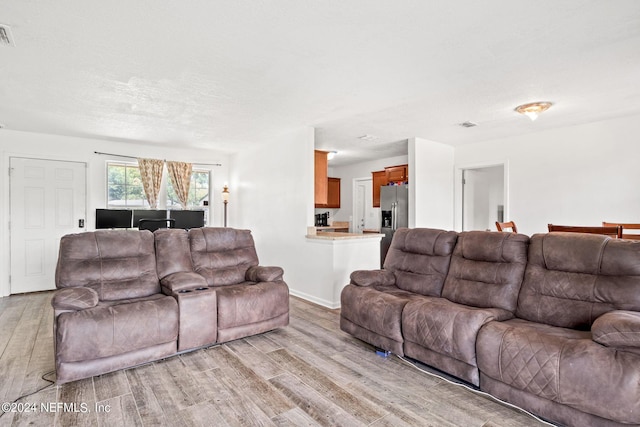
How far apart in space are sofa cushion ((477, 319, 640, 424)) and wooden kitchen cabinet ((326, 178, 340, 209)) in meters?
6.62

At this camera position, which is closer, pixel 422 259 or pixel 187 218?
pixel 422 259

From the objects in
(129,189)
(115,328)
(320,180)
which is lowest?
(115,328)

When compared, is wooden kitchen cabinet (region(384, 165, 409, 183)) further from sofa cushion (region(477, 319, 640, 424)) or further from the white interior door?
the white interior door

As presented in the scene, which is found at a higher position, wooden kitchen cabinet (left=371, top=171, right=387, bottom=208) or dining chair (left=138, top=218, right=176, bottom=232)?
wooden kitchen cabinet (left=371, top=171, right=387, bottom=208)

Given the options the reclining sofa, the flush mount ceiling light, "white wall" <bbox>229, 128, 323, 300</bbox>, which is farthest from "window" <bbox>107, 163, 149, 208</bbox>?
the flush mount ceiling light

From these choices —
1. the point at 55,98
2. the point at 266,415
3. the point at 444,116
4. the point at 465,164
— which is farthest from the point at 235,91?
the point at 465,164

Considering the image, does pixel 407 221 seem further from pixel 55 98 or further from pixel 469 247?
pixel 55 98

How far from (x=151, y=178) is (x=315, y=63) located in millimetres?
4456

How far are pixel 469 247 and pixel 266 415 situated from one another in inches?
80.9

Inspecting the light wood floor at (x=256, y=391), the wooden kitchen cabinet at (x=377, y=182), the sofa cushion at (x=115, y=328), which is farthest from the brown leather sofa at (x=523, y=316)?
the wooden kitchen cabinet at (x=377, y=182)

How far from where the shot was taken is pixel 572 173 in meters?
4.76

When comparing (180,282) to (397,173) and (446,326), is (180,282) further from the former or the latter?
(397,173)

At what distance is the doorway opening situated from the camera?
615 centimetres

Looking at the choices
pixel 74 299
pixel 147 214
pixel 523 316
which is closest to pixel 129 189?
pixel 147 214
